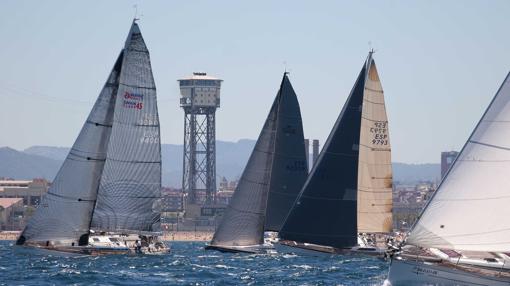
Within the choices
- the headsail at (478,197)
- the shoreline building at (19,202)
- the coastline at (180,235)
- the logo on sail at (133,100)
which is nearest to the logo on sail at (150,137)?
the logo on sail at (133,100)

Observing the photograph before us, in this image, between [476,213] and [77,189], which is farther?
[77,189]

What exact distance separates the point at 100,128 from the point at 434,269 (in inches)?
1114

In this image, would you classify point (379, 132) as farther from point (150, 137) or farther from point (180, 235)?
point (180, 235)

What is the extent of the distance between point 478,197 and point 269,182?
34.2 metres

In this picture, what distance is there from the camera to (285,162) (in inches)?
2886

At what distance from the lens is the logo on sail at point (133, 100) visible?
64812 mm

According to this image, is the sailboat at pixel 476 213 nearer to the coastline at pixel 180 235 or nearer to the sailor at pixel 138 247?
the sailor at pixel 138 247

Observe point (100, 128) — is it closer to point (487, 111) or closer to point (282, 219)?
point (282, 219)

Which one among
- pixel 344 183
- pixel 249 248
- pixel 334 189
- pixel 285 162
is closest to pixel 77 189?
pixel 249 248

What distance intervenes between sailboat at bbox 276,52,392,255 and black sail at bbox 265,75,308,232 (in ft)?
18.8

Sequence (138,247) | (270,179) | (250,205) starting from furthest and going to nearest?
(270,179), (250,205), (138,247)

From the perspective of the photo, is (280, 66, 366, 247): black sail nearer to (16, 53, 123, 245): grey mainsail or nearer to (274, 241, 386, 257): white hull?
(274, 241, 386, 257): white hull

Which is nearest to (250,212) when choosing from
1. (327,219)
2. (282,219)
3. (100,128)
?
(282,219)

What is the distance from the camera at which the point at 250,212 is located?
71438mm
